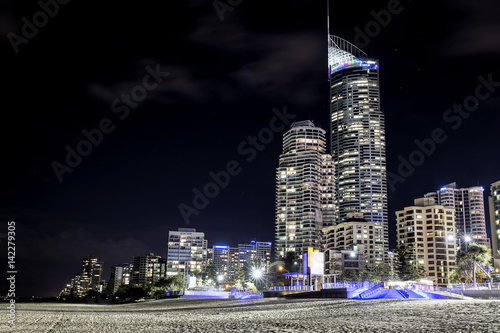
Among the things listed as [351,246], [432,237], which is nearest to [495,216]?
[432,237]

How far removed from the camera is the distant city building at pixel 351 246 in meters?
146

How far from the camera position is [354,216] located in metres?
191

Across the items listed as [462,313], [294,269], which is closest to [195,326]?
[462,313]

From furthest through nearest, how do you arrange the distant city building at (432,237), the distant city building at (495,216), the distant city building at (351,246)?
the distant city building at (495,216)
the distant city building at (432,237)
the distant city building at (351,246)

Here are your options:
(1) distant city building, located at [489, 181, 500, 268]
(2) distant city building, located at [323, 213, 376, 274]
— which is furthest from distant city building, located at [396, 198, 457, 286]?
(1) distant city building, located at [489, 181, 500, 268]

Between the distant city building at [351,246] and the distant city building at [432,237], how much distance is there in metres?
13.1

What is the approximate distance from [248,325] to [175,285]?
104040 millimetres

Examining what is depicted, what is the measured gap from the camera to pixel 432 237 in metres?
170

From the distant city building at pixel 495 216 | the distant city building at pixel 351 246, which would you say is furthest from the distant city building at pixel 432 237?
the distant city building at pixel 495 216

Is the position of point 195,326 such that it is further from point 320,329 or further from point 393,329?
point 393,329

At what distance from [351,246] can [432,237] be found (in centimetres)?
3098

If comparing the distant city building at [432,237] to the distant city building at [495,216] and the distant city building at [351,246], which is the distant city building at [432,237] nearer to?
the distant city building at [351,246]

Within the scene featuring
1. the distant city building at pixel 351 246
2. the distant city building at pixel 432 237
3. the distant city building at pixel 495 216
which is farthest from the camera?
the distant city building at pixel 495 216

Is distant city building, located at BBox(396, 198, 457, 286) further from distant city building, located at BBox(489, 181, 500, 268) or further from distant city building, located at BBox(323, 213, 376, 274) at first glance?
distant city building, located at BBox(489, 181, 500, 268)
